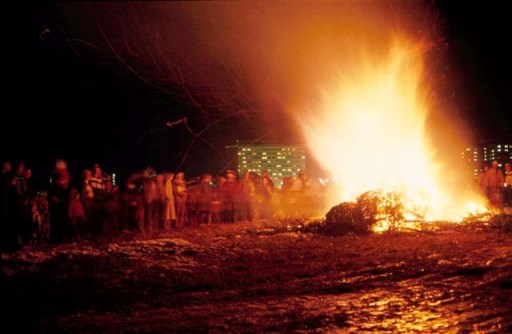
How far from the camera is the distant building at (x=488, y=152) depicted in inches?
969

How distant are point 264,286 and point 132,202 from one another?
A: 255 inches

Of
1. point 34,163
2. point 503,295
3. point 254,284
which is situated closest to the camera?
point 503,295

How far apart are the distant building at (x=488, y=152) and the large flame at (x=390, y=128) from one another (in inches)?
345

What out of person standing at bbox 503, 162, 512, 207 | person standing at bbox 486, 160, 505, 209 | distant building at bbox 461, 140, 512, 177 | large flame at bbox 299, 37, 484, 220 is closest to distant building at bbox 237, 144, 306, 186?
distant building at bbox 461, 140, 512, 177

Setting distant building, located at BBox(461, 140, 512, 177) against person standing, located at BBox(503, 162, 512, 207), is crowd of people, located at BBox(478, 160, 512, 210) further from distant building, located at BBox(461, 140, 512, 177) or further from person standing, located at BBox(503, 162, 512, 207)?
distant building, located at BBox(461, 140, 512, 177)

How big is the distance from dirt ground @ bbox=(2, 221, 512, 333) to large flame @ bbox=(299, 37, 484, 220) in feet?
15.8

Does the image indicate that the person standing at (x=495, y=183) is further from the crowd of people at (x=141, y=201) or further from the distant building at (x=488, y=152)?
the distant building at (x=488, y=152)

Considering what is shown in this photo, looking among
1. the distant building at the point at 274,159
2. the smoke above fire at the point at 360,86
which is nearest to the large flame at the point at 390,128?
the smoke above fire at the point at 360,86

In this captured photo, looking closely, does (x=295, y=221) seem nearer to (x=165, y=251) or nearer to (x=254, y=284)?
(x=165, y=251)

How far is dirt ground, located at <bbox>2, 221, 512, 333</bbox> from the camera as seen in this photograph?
5.31m

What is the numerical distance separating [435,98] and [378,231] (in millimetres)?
6735

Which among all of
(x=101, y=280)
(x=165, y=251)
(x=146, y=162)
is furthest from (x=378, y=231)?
(x=146, y=162)

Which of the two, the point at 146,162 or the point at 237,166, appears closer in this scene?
the point at 146,162

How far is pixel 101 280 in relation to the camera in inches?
281
